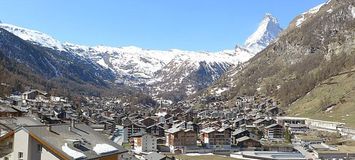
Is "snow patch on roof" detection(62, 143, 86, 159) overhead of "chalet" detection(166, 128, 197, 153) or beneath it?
beneath

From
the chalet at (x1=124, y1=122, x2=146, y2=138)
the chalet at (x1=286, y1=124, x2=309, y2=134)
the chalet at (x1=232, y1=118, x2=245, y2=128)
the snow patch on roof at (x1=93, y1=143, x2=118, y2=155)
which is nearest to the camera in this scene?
the snow patch on roof at (x1=93, y1=143, x2=118, y2=155)

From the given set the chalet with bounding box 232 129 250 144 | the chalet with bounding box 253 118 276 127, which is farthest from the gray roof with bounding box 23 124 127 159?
the chalet with bounding box 253 118 276 127

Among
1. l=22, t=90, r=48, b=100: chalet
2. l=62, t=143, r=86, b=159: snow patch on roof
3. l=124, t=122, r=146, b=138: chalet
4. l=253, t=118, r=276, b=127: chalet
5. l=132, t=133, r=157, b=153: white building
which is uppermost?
l=22, t=90, r=48, b=100: chalet

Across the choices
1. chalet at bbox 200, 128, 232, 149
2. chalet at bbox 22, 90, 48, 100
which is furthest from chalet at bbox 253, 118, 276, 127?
chalet at bbox 22, 90, 48, 100

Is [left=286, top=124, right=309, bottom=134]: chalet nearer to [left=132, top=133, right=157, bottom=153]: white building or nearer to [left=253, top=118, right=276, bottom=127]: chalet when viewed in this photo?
[left=253, top=118, right=276, bottom=127]: chalet

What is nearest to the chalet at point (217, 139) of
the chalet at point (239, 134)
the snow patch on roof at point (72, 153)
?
the chalet at point (239, 134)

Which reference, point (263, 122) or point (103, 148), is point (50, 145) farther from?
point (263, 122)

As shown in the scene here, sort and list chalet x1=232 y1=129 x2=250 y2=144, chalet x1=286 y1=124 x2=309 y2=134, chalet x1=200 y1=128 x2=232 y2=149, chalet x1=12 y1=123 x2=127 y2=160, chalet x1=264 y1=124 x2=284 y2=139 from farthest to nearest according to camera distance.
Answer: chalet x1=286 y1=124 x2=309 y2=134 < chalet x1=264 y1=124 x2=284 y2=139 < chalet x1=232 y1=129 x2=250 y2=144 < chalet x1=200 y1=128 x2=232 y2=149 < chalet x1=12 y1=123 x2=127 y2=160

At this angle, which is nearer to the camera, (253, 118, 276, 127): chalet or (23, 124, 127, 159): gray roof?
(23, 124, 127, 159): gray roof
